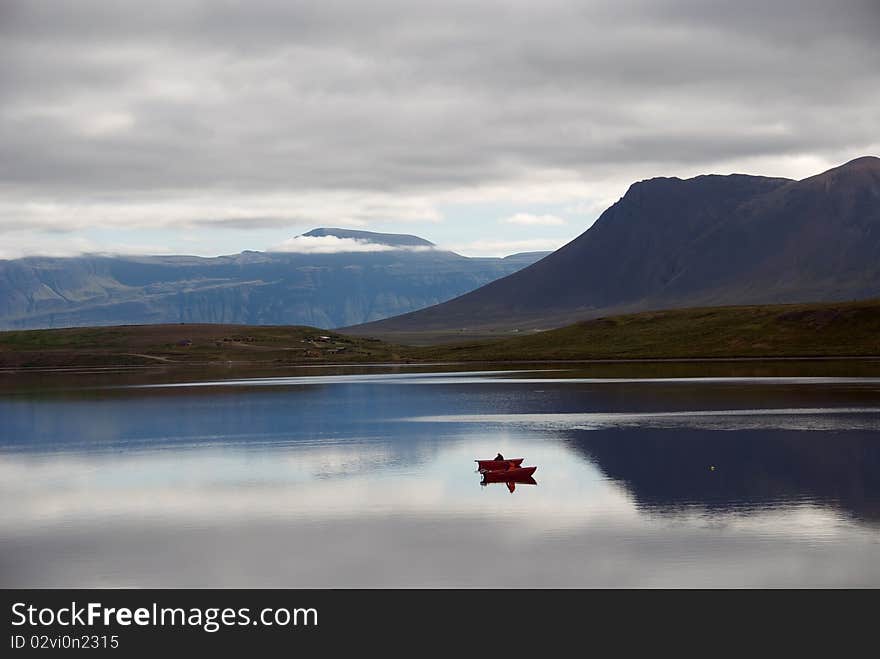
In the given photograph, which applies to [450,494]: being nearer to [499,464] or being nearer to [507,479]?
[507,479]

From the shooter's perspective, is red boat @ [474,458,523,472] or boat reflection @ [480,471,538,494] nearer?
boat reflection @ [480,471,538,494]

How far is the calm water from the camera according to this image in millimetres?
36062

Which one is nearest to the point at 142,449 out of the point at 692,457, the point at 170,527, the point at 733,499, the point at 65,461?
the point at 65,461

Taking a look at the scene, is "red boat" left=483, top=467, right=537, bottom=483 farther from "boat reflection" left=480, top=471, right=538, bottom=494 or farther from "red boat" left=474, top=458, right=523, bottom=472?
"red boat" left=474, top=458, right=523, bottom=472

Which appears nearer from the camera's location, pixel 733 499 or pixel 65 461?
pixel 733 499

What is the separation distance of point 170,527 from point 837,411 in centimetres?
5365

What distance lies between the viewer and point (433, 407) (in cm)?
9850

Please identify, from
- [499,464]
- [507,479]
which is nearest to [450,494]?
[507,479]

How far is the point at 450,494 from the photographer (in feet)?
167

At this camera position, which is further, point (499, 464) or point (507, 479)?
point (499, 464)

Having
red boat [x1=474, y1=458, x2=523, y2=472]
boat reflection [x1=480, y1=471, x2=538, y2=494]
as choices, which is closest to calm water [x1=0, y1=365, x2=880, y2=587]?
boat reflection [x1=480, y1=471, x2=538, y2=494]

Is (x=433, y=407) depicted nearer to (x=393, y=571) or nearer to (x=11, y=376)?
(x=393, y=571)
